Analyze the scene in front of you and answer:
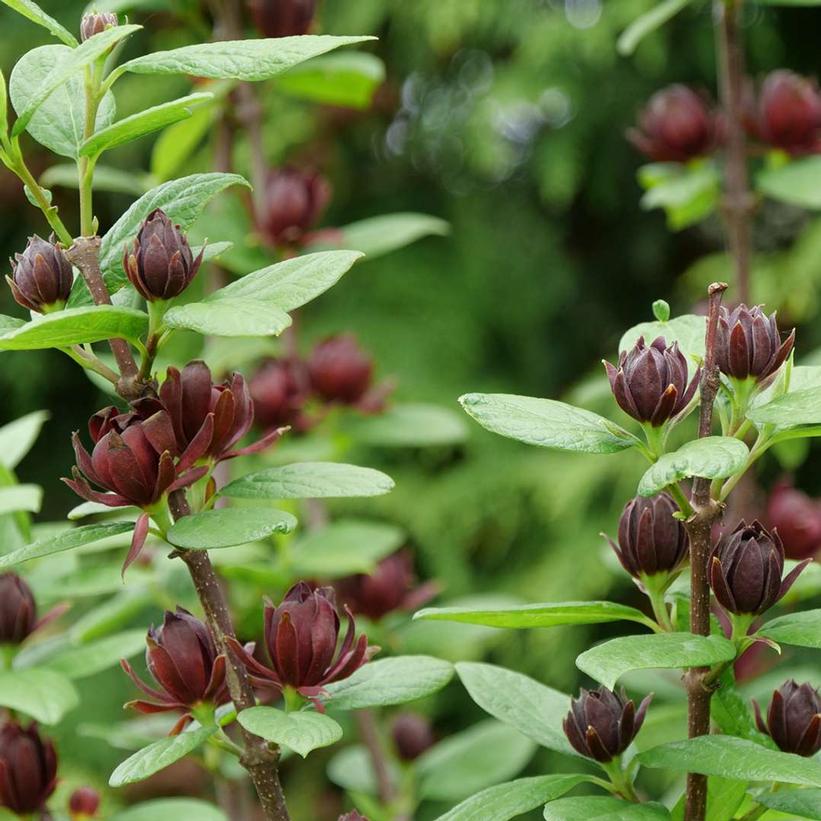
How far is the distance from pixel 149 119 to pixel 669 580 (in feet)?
1.16

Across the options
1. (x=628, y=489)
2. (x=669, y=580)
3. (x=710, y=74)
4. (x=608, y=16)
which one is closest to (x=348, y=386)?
(x=669, y=580)

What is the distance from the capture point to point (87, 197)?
565mm

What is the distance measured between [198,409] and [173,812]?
1.21 ft

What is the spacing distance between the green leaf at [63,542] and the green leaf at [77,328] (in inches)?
3.6

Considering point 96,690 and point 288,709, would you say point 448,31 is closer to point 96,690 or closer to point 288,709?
point 96,690

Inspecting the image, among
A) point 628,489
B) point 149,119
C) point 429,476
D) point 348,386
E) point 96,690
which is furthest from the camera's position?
point 429,476

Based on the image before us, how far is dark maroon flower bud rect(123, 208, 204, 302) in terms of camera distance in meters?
0.54

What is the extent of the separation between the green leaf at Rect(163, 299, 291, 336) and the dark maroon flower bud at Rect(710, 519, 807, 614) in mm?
239

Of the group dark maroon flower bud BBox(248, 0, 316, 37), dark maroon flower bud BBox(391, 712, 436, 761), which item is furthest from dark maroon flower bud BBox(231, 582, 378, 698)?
dark maroon flower bud BBox(248, 0, 316, 37)

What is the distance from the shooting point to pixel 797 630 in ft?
1.84

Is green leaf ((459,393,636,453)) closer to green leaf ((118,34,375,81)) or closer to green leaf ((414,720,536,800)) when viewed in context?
green leaf ((118,34,375,81))

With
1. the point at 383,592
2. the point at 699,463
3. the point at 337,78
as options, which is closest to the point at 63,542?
the point at 699,463

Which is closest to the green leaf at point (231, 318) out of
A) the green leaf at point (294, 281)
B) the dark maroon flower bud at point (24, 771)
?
the green leaf at point (294, 281)

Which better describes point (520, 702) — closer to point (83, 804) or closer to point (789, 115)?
point (83, 804)
